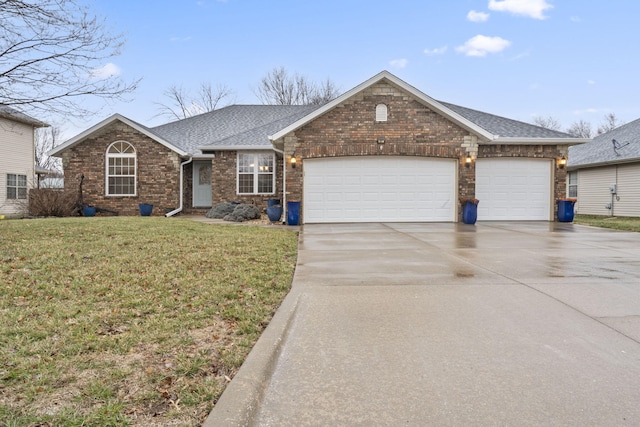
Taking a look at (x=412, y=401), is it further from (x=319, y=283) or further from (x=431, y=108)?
(x=431, y=108)

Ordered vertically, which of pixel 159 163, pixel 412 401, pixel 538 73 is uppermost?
pixel 538 73

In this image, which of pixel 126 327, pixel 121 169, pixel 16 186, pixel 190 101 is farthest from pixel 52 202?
pixel 190 101

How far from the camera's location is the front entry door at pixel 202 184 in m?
18.0

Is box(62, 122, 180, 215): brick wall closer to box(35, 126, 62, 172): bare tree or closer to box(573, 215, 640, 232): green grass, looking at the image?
box(573, 215, 640, 232): green grass

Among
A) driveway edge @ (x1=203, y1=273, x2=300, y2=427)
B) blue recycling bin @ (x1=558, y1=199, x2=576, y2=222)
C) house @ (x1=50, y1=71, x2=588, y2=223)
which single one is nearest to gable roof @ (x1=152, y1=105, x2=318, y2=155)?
house @ (x1=50, y1=71, x2=588, y2=223)

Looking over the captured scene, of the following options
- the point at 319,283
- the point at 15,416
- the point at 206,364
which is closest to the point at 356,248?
the point at 319,283

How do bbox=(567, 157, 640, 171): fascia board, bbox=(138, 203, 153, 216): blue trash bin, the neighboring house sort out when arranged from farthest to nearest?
the neighboring house
bbox=(567, 157, 640, 171): fascia board
bbox=(138, 203, 153, 216): blue trash bin

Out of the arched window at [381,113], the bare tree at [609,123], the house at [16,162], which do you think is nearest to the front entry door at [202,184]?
the house at [16,162]

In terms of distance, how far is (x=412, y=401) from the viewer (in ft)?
7.25

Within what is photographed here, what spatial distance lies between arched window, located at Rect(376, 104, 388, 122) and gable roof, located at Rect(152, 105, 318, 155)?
11.3 feet

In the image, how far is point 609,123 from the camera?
4750 centimetres

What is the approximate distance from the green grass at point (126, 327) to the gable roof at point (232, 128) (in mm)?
9780

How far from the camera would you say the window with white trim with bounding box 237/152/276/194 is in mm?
16578

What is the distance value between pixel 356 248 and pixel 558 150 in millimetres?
11013
